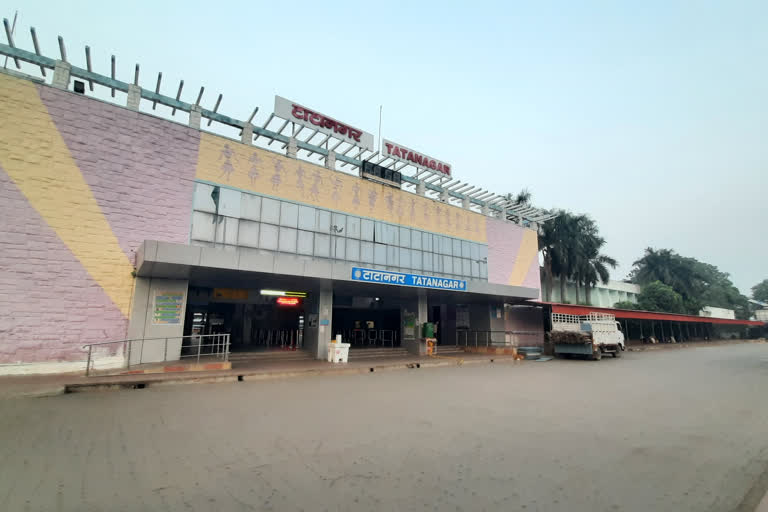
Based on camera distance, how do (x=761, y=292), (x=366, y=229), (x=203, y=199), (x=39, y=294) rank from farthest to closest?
(x=761, y=292) → (x=366, y=229) → (x=203, y=199) → (x=39, y=294)

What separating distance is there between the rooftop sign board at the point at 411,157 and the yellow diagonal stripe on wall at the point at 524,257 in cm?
938

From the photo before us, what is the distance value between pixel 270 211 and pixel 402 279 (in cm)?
694

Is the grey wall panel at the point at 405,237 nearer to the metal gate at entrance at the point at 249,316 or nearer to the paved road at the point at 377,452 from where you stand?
the metal gate at entrance at the point at 249,316

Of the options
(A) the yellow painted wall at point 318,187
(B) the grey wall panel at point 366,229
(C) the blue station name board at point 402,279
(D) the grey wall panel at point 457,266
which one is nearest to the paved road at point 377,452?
(C) the blue station name board at point 402,279


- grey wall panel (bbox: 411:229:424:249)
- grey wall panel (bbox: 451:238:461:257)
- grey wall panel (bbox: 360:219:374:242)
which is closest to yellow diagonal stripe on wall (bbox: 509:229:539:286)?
grey wall panel (bbox: 451:238:461:257)

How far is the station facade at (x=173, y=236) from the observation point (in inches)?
451

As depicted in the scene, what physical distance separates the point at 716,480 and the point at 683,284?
71438mm

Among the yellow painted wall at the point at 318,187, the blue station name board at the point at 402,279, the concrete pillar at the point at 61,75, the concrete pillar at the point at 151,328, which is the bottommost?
the concrete pillar at the point at 151,328

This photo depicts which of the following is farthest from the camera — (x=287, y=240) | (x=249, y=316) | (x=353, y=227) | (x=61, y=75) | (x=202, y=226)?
(x=249, y=316)

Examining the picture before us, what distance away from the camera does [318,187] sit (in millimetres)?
18703

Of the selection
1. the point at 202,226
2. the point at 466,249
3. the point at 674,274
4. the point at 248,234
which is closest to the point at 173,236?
the point at 202,226

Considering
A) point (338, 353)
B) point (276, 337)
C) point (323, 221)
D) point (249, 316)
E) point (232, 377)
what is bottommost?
point (232, 377)

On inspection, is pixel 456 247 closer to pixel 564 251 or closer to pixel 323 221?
pixel 323 221

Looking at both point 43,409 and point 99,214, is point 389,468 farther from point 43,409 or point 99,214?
point 99,214
